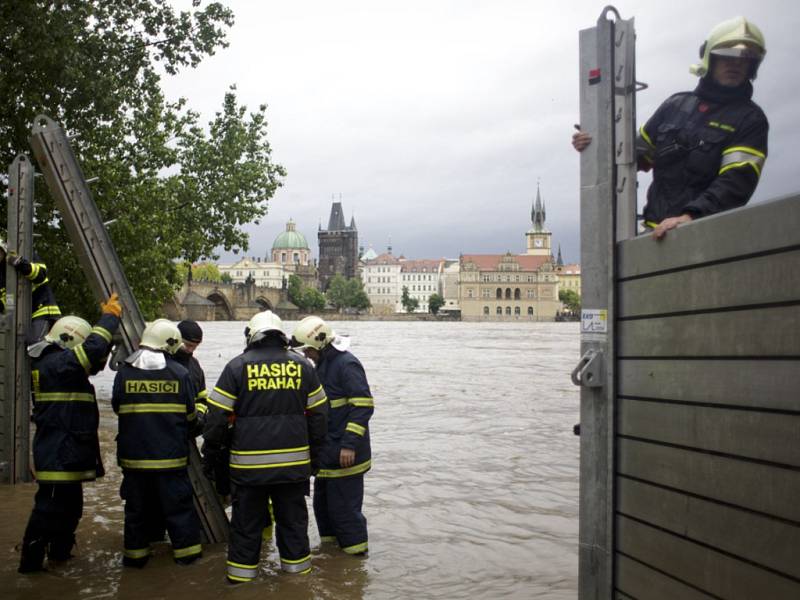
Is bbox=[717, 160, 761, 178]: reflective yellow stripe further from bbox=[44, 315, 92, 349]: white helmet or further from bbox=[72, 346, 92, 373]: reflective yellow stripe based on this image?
bbox=[44, 315, 92, 349]: white helmet

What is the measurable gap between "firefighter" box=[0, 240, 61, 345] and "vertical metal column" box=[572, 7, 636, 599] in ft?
20.8

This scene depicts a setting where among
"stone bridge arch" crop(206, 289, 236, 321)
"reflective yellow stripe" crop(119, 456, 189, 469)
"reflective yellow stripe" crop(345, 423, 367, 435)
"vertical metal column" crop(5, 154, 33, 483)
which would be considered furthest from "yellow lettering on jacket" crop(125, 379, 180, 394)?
"stone bridge arch" crop(206, 289, 236, 321)

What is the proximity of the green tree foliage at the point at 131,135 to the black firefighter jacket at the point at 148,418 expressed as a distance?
9.36m

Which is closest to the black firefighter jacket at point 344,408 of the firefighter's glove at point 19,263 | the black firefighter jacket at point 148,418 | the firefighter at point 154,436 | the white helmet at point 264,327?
the white helmet at point 264,327

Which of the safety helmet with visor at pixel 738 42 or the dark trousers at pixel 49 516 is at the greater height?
the safety helmet with visor at pixel 738 42

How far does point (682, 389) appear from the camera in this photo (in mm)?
3416

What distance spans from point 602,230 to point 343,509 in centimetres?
388

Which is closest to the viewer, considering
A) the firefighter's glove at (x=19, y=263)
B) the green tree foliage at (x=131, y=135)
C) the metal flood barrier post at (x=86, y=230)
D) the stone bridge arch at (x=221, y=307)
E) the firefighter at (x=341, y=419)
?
the metal flood barrier post at (x=86, y=230)

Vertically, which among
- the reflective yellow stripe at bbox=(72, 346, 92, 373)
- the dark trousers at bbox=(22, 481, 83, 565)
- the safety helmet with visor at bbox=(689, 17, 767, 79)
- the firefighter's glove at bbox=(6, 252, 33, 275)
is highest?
the safety helmet with visor at bbox=(689, 17, 767, 79)

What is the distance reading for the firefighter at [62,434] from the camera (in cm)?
614

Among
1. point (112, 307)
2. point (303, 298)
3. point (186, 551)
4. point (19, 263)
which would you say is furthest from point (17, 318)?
point (303, 298)

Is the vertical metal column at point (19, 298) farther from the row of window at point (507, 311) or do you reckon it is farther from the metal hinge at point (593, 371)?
the row of window at point (507, 311)

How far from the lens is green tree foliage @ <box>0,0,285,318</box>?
14047mm

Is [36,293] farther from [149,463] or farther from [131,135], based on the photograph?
[131,135]
